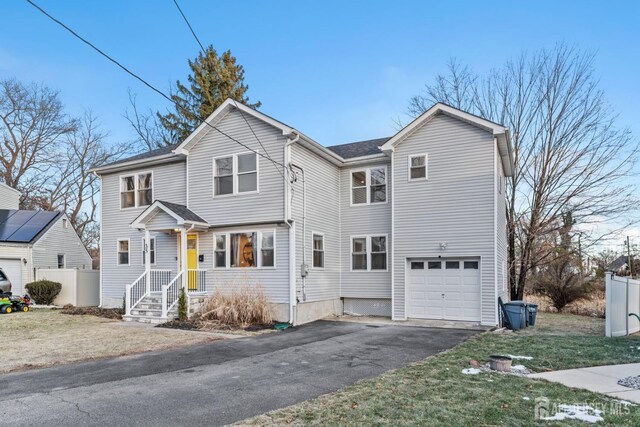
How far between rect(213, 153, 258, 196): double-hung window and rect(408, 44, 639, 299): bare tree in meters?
13.7

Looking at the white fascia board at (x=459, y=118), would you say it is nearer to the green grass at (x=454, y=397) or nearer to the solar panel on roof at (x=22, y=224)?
the green grass at (x=454, y=397)

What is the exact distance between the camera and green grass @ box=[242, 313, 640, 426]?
483 cm

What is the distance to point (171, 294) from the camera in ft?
48.8

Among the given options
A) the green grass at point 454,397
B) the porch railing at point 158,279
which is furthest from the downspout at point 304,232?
→ the green grass at point 454,397

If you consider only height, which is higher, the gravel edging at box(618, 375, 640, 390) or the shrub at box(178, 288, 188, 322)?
the gravel edging at box(618, 375, 640, 390)

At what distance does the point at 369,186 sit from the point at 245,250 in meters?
5.30

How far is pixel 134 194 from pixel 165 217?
3726 mm

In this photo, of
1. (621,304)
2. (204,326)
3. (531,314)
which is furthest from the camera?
(531,314)

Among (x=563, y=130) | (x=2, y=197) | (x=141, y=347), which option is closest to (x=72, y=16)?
(x=141, y=347)

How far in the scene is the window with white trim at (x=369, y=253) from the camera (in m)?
16.1

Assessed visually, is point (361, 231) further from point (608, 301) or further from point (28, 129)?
point (28, 129)

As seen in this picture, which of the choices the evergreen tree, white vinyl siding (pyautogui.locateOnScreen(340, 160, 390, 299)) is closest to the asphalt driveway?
white vinyl siding (pyautogui.locateOnScreen(340, 160, 390, 299))

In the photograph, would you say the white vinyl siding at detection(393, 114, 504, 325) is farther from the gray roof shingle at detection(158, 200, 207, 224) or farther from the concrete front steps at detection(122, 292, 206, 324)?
the gray roof shingle at detection(158, 200, 207, 224)

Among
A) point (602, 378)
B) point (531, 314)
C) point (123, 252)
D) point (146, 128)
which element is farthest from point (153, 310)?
point (146, 128)
